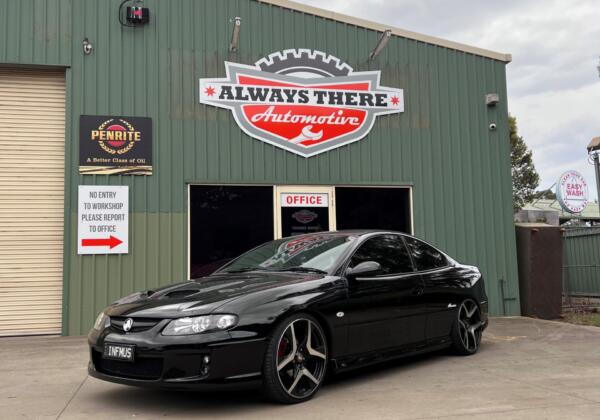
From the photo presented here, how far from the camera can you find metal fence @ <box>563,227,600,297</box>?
14172 mm

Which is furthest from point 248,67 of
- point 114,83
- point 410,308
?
point 410,308

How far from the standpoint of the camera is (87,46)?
30.7 ft

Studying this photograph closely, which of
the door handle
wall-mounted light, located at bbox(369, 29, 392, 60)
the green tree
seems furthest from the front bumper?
the green tree

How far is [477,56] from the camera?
11.3m

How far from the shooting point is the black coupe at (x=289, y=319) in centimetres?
419

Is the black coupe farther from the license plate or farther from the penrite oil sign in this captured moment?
the penrite oil sign

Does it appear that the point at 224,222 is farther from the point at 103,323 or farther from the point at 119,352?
the point at 119,352

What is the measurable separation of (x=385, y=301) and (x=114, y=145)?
18.7 feet

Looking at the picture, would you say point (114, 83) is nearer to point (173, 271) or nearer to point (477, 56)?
point (173, 271)

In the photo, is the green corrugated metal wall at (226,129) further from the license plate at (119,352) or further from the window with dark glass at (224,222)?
the license plate at (119,352)

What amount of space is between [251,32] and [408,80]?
3.07 m

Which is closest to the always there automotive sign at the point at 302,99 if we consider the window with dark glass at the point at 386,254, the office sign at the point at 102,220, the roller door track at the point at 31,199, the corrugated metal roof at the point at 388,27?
the corrugated metal roof at the point at 388,27

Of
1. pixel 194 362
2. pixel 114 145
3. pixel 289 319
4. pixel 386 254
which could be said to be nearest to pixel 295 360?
pixel 289 319

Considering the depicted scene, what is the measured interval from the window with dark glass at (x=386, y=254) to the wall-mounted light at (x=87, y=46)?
613 centimetres
